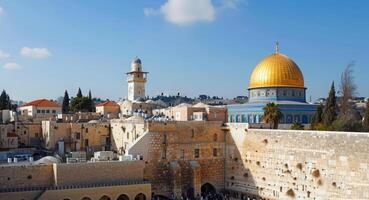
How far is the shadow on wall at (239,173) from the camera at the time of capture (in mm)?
25141

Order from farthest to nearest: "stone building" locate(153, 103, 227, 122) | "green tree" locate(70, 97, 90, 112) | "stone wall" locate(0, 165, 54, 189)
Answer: "green tree" locate(70, 97, 90, 112) → "stone building" locate(153, 103, 227, 122) → "stone wall" locate(0, 165, 54, 189)

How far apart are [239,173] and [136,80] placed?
21596 mm

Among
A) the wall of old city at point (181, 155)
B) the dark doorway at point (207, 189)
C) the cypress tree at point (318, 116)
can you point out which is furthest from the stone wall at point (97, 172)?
the cypress tree at point (318, 116)

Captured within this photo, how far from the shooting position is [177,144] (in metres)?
26.2

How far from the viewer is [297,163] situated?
2244 cm

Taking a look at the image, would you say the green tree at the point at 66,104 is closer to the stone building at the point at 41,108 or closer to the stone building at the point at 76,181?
the stone building at the point at 41,108

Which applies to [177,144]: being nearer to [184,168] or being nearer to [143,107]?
[184,168]

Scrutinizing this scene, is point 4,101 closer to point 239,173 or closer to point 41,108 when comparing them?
point 41,108

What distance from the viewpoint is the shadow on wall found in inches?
990

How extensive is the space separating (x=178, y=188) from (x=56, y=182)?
7.17 m

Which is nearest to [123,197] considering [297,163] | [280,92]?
[297,163]

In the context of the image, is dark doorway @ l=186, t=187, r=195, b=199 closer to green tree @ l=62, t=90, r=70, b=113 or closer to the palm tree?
the palm tree

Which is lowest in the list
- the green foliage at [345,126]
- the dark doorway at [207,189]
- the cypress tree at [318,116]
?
the dark doorway at [207,189]

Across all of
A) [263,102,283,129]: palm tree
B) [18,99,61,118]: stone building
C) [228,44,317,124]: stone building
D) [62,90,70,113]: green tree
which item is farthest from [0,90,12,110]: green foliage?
[263,102,283,129]: palm tree
